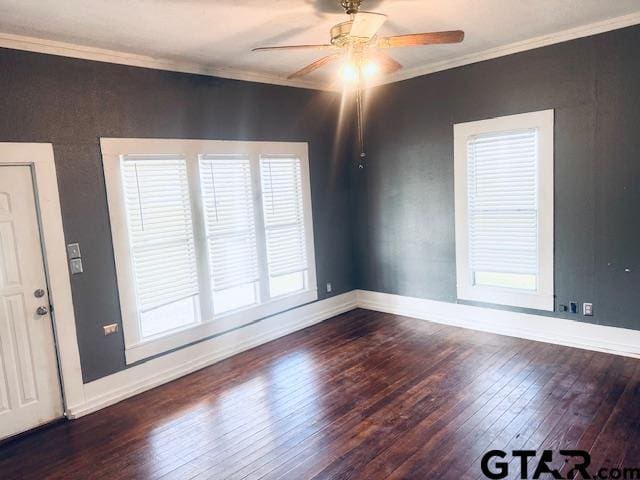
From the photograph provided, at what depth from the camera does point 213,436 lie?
3096 mm

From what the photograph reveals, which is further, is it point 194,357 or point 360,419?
point 194,357

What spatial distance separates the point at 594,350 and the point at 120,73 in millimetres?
4997

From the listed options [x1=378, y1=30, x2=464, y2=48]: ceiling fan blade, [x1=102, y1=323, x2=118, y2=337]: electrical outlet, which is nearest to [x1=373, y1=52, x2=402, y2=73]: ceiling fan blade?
[x1=378, y1=30, x2=464, y2=48]: ceiling fan blade

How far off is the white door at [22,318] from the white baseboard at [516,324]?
12.6ft

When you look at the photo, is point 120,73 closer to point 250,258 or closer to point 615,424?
point 250,258

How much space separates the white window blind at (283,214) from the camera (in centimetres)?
490

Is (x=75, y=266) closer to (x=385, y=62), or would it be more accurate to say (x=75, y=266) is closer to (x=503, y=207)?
(x=385, y=62)

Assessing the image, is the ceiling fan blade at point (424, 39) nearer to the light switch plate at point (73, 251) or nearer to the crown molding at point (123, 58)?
the crown molding at point (123, 58)

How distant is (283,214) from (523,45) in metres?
3.01

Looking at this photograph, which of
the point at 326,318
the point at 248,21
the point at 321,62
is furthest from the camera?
the point at 326,318

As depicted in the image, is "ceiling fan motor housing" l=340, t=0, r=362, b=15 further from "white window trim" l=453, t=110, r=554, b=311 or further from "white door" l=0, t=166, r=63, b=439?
"white door" l=0, t=166, r=63, b=439

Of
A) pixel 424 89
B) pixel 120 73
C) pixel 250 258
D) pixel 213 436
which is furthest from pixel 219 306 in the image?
pixel 424 89

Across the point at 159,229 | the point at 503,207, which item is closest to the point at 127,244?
the point at 159,229

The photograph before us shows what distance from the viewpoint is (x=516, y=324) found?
4.59 meters
